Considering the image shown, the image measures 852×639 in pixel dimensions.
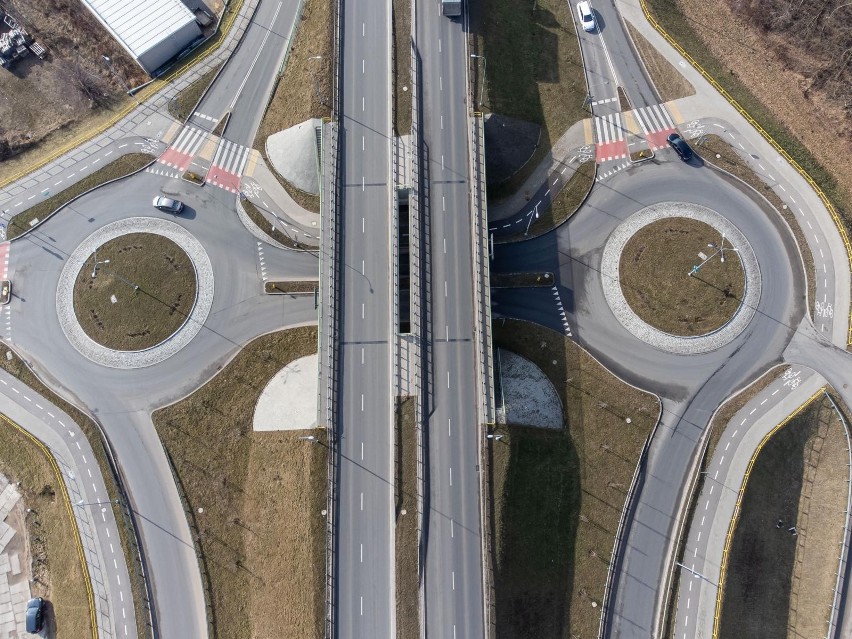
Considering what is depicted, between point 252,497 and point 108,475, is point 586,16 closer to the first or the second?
point 252,497

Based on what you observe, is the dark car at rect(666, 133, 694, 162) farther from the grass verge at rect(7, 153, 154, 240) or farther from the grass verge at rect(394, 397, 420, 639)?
the grass verge at rect(7, 153, 154, 240)

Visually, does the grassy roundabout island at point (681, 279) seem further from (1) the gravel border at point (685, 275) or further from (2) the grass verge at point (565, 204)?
(2) the grass verge at point (565, 204)

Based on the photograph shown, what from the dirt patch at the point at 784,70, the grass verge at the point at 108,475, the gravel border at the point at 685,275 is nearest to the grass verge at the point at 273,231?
the grass verge at the point at 108,475

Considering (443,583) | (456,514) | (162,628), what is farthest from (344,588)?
(162,628)

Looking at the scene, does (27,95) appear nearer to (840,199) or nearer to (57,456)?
(57,456)

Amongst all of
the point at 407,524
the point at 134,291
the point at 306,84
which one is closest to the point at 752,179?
the point at 306,84

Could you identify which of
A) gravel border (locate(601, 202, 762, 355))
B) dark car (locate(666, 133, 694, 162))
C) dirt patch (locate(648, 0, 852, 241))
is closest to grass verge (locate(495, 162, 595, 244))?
gravel border (locate(601, 202, 762, 355))
